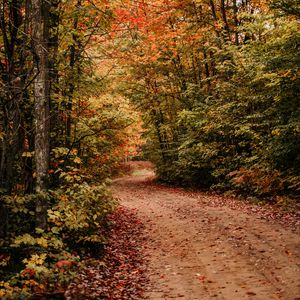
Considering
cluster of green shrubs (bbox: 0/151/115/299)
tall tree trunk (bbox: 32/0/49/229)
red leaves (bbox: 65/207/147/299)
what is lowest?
red leaves (bbox: 65/207/147/299)

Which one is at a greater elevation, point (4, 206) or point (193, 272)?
point (4, 206)

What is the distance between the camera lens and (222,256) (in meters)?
8.19

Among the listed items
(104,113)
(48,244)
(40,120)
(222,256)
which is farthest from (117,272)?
(104,113)

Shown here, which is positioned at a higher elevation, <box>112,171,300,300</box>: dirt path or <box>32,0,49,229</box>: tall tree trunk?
<box>32,0,49,229</box>: tall tree trunk

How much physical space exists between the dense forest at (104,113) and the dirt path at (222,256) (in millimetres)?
1838

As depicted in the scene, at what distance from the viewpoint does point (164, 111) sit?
27.7 meters

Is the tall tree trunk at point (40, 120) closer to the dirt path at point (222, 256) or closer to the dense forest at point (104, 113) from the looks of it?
the dense forest at point (104, 113)

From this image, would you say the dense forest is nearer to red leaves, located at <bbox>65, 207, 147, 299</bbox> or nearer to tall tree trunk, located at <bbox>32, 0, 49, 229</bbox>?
tall tree trunk, located at <bbox>32, 0, 49, 229</bbox>

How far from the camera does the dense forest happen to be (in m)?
6.86

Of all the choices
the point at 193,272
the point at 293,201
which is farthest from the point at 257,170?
the point at 193,272

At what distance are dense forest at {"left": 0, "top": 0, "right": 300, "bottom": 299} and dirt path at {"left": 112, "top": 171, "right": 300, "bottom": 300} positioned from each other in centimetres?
184

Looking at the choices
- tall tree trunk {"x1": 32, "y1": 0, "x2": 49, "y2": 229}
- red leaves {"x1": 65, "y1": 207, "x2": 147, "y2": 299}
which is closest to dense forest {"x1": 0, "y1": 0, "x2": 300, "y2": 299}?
tall tree trunk {"x1": 32, "y1": 0, "x2": 49, "y2": 229}

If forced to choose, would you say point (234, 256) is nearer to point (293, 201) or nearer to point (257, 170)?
point (293, 201)

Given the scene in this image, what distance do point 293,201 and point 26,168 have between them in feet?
31.3
